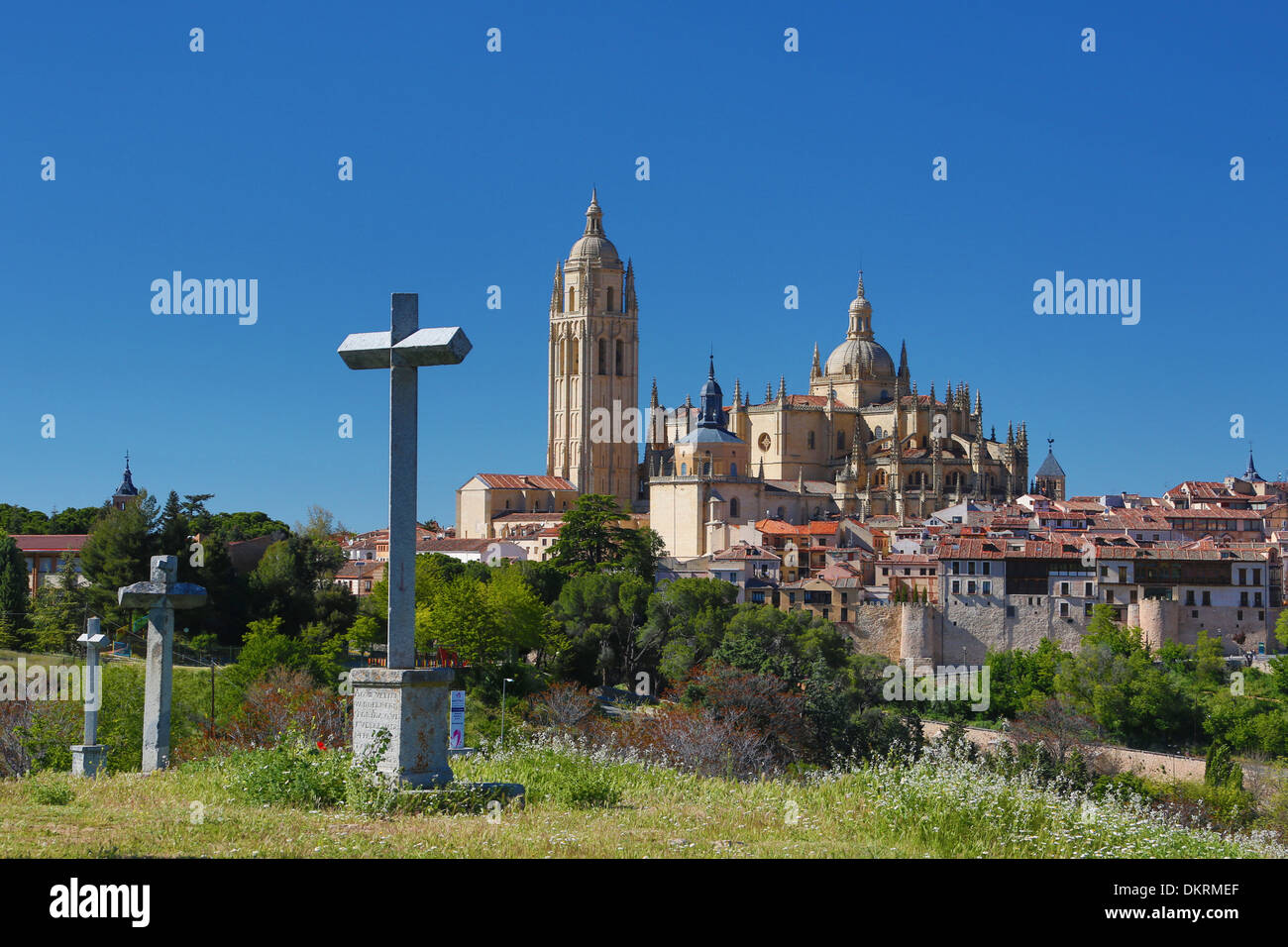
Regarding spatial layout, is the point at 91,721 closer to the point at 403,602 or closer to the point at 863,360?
the point at 403,602

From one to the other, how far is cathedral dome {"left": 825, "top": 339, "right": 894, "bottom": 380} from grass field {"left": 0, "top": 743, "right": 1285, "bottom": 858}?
88512mm

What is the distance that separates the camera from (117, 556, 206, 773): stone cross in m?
14.5

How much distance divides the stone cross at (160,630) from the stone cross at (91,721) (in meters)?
0.56

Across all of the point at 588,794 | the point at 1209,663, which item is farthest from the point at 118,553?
the point at 1209,663

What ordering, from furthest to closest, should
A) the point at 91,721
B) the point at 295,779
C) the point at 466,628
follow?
1. the point at 466,628
2. the point at 91,721
3. the point at 295,779

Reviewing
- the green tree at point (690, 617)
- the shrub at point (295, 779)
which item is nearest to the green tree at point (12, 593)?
the green tree at point (690, 617)

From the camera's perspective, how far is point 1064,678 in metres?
46.2

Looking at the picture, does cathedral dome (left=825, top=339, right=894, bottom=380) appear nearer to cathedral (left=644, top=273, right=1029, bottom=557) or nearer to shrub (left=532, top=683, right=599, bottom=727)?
cathedral (left=644, top=273, right=1029, bottom=557)

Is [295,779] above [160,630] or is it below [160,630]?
below

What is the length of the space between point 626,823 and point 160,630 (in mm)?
7391

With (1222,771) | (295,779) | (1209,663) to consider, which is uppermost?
(295,779)

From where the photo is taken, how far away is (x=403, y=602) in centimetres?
1036
